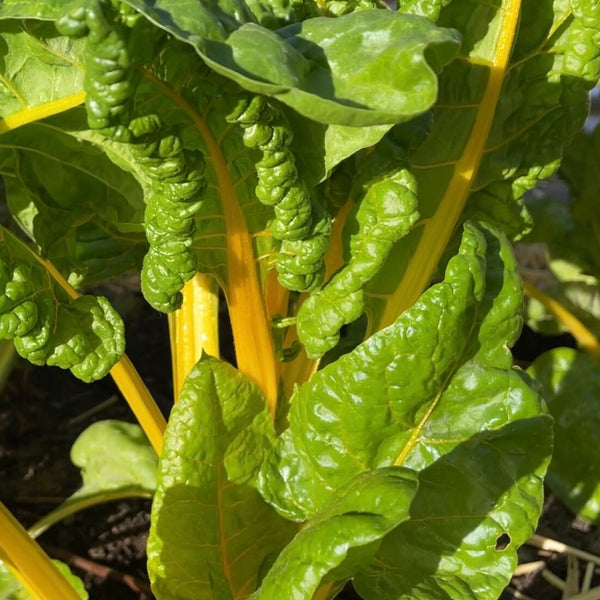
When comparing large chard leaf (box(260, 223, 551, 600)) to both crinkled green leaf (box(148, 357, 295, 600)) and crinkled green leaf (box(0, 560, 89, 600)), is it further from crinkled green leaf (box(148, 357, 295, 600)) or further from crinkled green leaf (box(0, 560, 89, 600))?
crinkled green leaf (box(0, 560, 89, 600))

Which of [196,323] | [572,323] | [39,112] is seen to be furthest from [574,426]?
[39,112]

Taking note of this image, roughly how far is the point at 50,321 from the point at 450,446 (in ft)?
1.67

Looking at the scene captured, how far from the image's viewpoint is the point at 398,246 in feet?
4.05

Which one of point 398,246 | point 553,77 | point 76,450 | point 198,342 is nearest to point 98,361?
point 198,342

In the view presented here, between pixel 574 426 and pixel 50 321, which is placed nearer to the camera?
pixel 50 321

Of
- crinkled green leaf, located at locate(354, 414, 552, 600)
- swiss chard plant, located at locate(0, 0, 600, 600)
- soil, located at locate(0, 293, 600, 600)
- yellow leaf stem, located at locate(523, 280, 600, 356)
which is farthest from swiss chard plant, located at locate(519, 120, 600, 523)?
crinkled green leaf, located at locate(354, 414, 552, 600)

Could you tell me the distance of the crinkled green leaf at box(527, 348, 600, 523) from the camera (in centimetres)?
159

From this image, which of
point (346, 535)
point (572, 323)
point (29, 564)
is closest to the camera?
point (346, 535)

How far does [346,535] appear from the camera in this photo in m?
0.80

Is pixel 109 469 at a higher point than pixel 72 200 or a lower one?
lower

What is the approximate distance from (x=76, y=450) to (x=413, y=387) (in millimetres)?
850

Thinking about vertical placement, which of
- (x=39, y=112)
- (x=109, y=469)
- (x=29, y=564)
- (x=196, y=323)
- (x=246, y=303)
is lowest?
(x=109, y=469)

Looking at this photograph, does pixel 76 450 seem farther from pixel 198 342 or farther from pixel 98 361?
pixel 98 361

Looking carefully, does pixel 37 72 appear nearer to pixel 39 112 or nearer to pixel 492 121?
pixel 39 112
